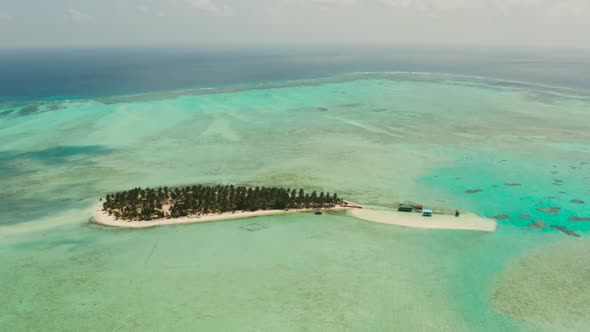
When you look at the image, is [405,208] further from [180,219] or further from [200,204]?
[180,219]

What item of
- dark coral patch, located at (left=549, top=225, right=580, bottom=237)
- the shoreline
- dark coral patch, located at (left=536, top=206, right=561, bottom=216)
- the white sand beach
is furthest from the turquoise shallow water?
the white sand beach

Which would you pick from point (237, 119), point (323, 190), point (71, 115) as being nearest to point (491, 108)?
point (237, 119)

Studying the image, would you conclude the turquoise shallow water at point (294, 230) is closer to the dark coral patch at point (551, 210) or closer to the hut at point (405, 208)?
the dark coral patch at point (551, 210)

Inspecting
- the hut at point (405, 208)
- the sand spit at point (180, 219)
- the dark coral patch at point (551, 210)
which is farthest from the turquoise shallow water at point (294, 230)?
the hut at point (405, 208)

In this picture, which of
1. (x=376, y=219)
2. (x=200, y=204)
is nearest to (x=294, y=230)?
(x=376, y=219)

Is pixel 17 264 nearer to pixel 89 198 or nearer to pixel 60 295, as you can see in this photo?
pixel 60 295

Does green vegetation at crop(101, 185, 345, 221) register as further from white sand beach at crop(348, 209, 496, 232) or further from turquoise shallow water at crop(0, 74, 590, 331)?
white sand beach at crop(348, 209, 496, 232)
